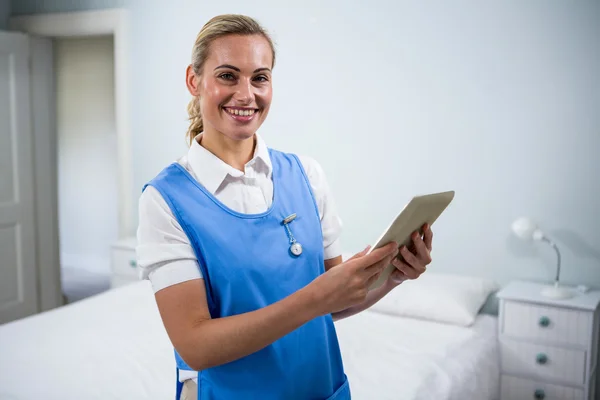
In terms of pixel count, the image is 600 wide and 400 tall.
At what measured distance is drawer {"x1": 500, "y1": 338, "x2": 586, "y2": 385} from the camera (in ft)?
8.45

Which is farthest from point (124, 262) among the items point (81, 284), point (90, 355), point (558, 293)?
point (558, 293)

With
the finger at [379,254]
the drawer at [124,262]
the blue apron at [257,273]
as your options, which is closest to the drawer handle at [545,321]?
the blue apron at [257,273]

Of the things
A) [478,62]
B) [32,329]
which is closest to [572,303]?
[478,62]

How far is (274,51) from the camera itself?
1.26 m

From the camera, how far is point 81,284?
18.0ft

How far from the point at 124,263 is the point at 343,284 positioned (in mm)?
3058

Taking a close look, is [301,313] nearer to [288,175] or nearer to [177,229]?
[177,229]

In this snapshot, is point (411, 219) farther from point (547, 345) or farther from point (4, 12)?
point (4, 12)

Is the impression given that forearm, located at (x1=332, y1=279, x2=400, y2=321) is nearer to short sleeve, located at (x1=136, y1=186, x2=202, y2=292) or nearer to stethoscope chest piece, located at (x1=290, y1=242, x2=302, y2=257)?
stethoscope chest piece, located at (x1=290, y1=242, x2=302, y2=257)

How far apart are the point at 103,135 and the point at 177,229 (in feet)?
16.9

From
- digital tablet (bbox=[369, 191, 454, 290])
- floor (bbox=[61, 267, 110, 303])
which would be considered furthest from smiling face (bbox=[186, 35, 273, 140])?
floor (bbox=[61, 267, 110, 303])

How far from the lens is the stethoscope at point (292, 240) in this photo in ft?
3.77

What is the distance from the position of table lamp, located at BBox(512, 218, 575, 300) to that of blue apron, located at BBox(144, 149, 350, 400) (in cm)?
174

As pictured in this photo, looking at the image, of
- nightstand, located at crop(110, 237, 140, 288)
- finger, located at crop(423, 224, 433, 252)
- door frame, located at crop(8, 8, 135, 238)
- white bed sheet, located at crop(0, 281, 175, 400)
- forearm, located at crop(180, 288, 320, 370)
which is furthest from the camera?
door frame, located at crop(8, 8, 135, 238)
